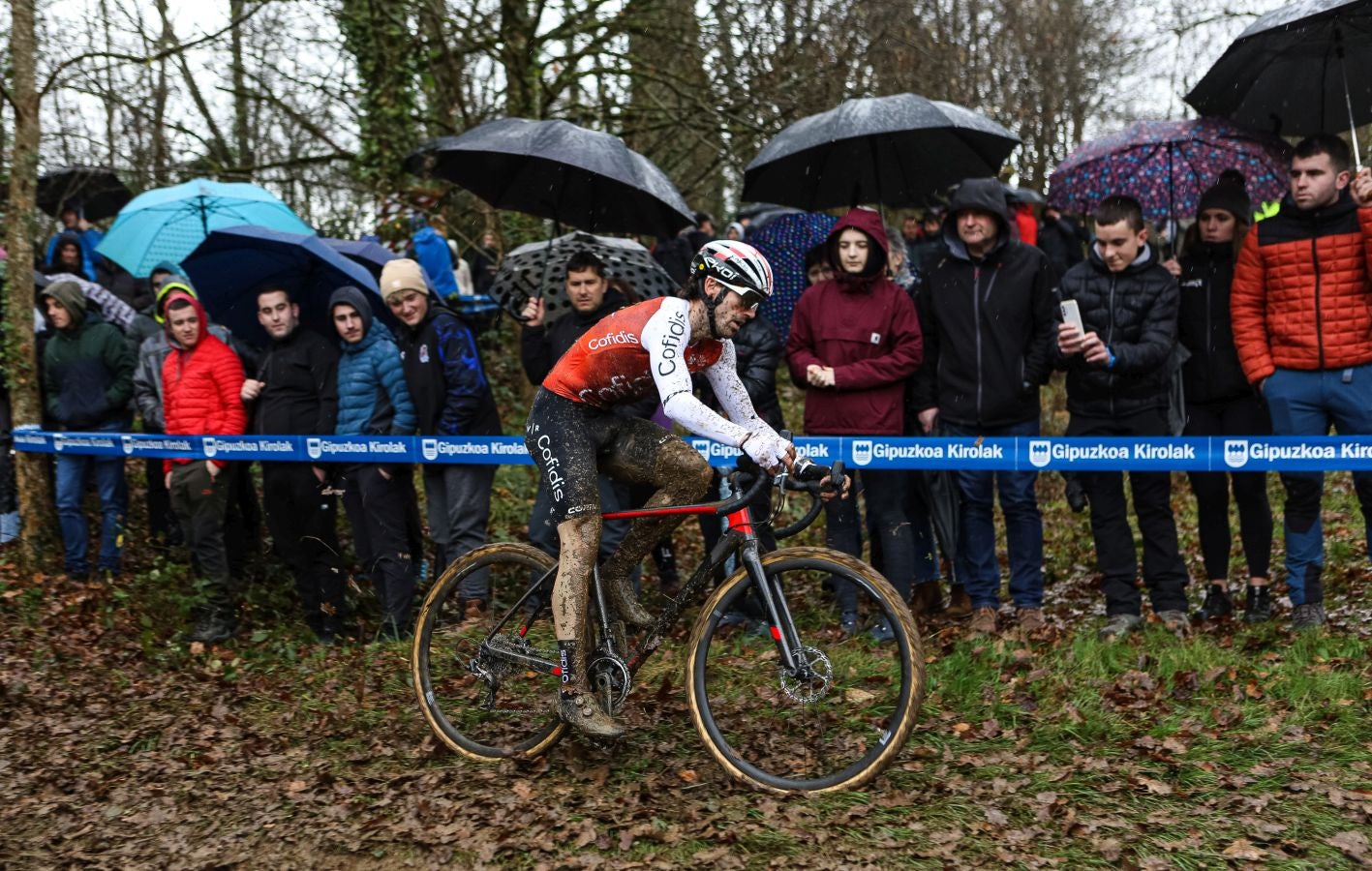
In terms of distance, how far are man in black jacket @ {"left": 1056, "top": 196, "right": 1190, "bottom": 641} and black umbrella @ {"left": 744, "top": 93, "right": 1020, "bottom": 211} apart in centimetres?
137

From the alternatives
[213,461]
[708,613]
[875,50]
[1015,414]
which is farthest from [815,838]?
[875,50]

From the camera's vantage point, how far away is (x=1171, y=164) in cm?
718

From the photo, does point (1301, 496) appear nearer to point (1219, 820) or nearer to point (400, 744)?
point (1219, 820)

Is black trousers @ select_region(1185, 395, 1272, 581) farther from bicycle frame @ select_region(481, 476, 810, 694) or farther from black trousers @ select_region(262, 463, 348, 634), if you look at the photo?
black trousers @ select_region(262, 463, 348, 634)

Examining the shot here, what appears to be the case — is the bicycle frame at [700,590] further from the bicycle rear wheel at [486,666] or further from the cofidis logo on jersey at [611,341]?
the cofidis logo on jersey at [611,341]

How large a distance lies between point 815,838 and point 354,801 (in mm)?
2031

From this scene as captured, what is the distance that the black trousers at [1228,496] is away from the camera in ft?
22.5

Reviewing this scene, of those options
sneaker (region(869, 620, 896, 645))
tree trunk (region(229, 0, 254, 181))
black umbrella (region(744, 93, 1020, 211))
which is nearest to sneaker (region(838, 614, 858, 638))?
sneaker (region(869, 620, 896, 645))

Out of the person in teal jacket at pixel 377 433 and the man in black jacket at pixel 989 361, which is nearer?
the man in black jacket at pixel 989 361

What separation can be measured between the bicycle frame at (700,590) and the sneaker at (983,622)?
2441 mm

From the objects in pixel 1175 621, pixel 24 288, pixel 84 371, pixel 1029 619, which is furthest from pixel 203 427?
pixel 1175 621

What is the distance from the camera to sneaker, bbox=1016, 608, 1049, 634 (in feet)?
22.6

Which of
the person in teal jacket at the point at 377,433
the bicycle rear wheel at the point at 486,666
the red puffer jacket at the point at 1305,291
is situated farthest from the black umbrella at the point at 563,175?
the red puffer jacket at the point at 1305,291

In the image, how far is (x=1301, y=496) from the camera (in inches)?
261
